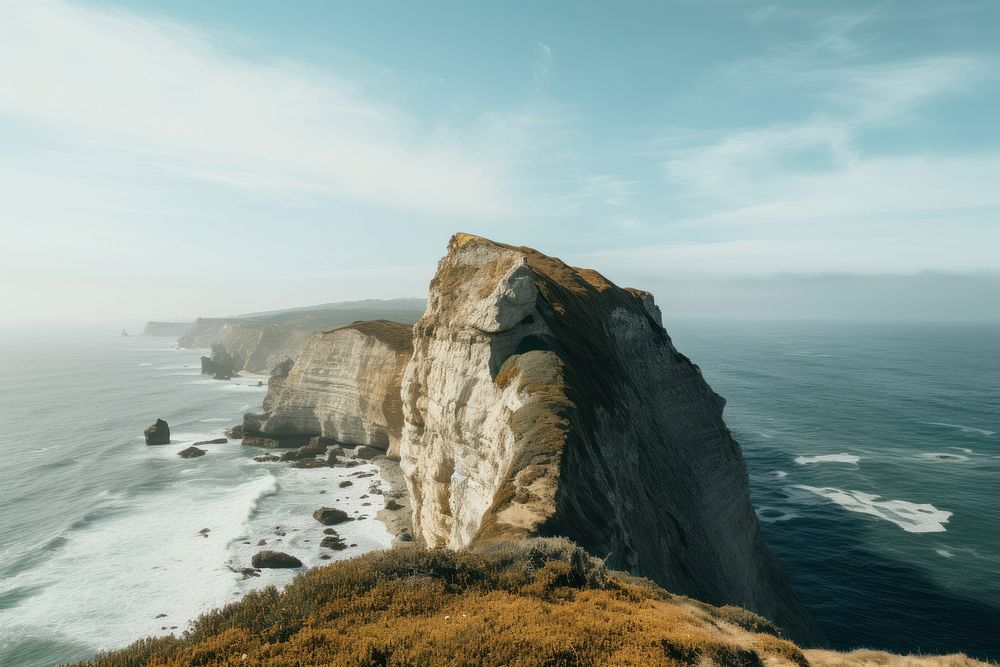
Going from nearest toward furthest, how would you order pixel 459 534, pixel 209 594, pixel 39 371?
pixel 459 534
pixel 209 594
pixel 39 371

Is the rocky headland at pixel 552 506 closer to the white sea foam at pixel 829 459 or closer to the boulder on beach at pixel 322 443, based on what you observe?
the boulder on beach at pixel 322 443

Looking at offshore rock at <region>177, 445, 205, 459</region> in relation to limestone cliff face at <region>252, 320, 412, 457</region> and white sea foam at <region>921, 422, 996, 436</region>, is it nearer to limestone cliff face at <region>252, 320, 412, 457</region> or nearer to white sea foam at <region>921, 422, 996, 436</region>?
limestone cliff face at <region>252, 320, 412, 457</region>

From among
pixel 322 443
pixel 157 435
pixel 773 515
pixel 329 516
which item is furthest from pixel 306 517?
pixel 773 515

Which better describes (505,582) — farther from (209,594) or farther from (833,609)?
(833,609)

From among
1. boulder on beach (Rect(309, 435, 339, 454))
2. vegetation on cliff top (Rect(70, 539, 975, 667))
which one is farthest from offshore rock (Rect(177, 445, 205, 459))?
vegetation on cliff top (Rect(70, 539, 975, 667))

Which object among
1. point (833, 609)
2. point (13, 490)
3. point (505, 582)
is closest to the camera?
point (505, 582)

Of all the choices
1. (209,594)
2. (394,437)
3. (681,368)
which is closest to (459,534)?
(209,594)

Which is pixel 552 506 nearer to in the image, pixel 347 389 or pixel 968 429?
pixel 347 389

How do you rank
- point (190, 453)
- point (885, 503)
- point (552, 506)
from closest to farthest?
point (552, 506)
point (885, 503)
point (190, 453)
